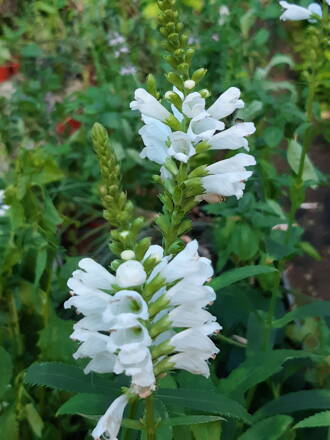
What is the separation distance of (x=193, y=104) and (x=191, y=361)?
0.39m

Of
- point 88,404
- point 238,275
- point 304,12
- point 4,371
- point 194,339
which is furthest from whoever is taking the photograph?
point 304,12

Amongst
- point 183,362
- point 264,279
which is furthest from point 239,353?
point 183,362

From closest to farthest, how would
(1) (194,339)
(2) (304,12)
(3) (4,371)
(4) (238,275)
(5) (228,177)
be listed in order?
(1) (194,339)
(5) (228,177)
(4) (238,275)
(3) (4,371)
(2) (304,12)

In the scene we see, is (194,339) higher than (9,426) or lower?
higher

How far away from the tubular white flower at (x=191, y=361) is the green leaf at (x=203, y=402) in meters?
0.15

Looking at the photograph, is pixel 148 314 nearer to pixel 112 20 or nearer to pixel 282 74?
pixel 112 20

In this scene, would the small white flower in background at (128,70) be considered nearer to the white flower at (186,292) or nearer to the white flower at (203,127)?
the white flower at (203,127)

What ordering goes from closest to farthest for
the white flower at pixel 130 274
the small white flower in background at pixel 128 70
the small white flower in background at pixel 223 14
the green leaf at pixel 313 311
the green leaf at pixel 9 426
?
1. the white flower at pixel 130 274
2. the green leaf at pixel 313 311
3. the green leaf at pixel 9 426
4. the small white flower in background at pixel 128 70
5. the small white flower in background at pixel 223 14

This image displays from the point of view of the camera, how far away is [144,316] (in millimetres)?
832

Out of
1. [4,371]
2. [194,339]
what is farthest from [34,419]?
[194,339]

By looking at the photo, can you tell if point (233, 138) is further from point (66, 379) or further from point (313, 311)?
point (313, 311)

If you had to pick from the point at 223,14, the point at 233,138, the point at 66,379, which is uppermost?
the point at 233,138

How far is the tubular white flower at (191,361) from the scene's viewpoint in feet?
3.01

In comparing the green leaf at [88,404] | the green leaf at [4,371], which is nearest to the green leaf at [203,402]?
the green leaf at [88,404]
